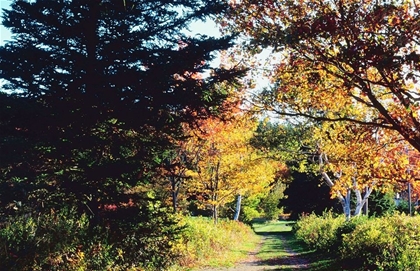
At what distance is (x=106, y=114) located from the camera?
35.4 ft

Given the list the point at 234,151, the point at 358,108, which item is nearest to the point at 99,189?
the point at 358,108

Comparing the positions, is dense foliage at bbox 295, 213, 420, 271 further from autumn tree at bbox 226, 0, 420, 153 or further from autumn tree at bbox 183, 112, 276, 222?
autumn tree at bbox 183, 112, 276, 222

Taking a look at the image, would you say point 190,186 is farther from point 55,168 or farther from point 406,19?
point 406,19

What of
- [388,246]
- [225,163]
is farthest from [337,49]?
[225,163]

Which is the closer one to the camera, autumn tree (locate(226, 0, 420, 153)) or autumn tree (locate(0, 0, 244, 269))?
autumn tree (locate(226, 0, 420, 153))

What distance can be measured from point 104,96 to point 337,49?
6.60 meters

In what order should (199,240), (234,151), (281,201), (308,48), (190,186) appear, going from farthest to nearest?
(281,201), (190,186), (234,151), (199,240), (308,48)

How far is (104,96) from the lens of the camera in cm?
1076

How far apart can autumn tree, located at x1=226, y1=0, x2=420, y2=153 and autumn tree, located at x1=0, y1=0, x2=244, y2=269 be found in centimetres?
254

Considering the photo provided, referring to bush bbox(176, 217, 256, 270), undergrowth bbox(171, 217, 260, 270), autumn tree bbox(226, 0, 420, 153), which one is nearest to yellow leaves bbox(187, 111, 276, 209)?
bush bbox(176, 217, 256, 270)

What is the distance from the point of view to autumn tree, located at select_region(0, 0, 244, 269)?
34.0 ft

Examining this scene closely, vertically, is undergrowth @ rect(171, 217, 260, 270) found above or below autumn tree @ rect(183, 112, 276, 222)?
below

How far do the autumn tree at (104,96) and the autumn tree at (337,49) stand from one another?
2540 mm

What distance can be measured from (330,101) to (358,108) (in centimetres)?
323
